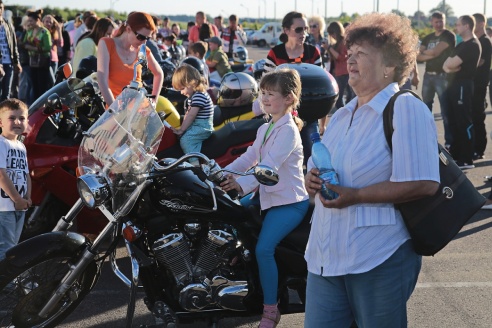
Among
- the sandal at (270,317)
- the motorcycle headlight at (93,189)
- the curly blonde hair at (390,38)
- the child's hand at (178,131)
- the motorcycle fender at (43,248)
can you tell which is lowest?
the sandal at (270,317)

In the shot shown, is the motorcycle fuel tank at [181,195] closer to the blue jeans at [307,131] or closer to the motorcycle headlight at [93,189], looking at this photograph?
the motorcycle headlight at [93,189]

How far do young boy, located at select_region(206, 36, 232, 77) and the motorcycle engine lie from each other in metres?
9.00

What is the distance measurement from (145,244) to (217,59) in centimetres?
924

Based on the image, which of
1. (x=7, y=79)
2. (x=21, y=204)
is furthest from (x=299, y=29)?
(x=7, y=79)

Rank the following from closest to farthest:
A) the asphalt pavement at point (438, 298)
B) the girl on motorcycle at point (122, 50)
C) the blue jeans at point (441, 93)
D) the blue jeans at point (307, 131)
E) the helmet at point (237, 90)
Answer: the asphalt pavement at point (438, 298) → the blue jeans at point (307, 131) → the girl on motorcycle at point (122, 50) → the helmet at point (237, 90) → the blue jeans at point (441, 93)

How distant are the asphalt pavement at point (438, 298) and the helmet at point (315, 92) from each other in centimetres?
144

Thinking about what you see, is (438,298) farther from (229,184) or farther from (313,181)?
(313,181)

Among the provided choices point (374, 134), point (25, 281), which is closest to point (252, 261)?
point (25, 281)

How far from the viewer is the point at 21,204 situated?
4777 millimetres

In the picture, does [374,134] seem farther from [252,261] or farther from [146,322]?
[146,322]

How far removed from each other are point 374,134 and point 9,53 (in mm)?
9877

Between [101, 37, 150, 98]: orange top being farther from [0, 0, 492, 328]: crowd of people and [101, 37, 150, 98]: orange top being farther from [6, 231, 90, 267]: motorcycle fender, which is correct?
[6, 231, 90, 267]: motorcycle fender

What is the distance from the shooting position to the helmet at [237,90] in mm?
7004

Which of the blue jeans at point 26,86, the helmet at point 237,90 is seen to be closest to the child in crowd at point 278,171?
the helmet at point 237,90
